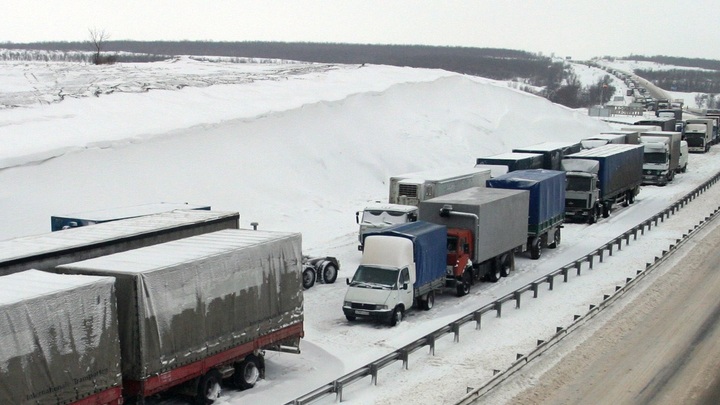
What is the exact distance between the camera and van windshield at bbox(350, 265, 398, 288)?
994 inches

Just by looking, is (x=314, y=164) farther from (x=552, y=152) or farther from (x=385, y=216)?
(x=385, y=216)

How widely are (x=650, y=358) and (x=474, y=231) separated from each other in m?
9.00

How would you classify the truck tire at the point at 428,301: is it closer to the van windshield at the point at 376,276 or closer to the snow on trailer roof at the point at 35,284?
the van windshield at the point at 376,276

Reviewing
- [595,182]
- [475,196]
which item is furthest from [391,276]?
[595,182]

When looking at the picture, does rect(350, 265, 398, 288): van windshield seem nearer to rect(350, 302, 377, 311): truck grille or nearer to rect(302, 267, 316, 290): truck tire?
rect(350, 302, 377, 311): truck grille

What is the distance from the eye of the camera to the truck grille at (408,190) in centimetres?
3701

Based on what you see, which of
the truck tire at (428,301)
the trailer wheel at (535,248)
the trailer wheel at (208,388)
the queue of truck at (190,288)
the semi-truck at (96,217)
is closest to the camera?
the queue of truck at (190,288)

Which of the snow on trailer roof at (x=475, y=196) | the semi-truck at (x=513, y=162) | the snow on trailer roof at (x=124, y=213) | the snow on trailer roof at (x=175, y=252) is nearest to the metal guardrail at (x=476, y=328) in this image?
the snow on trailer roof at (x=475, y=196)

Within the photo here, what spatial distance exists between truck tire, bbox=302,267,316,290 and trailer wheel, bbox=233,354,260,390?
975 cm

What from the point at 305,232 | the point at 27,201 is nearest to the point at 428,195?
the point at 305,232

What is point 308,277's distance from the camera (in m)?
30.1

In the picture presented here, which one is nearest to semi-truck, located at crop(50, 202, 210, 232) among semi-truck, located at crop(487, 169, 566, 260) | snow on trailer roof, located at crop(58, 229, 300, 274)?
snow on trailer roof, located at crop(58, 229, 300, 274)

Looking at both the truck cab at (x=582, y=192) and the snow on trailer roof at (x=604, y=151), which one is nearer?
the truck cab at (x=582, y=192)

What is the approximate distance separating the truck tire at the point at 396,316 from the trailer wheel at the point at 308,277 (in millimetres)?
5394
